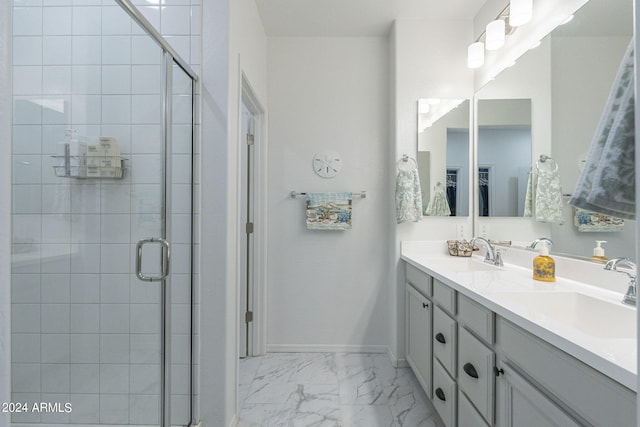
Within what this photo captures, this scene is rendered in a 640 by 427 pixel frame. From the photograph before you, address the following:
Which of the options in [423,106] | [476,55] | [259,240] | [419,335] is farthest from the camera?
[259,240]

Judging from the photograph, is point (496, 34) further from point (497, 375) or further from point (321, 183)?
point (497, 375)

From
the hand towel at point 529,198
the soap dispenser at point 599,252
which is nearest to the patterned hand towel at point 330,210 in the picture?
the hand towel at point 529,198

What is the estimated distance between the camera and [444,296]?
166 centimetres

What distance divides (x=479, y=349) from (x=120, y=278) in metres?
1.43

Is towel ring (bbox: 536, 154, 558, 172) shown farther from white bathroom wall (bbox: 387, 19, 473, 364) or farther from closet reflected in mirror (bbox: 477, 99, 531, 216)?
white bathroom wall (bbox: 387, 19, 473, 364)

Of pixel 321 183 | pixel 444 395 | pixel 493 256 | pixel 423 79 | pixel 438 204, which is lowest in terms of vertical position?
pixel 444 395

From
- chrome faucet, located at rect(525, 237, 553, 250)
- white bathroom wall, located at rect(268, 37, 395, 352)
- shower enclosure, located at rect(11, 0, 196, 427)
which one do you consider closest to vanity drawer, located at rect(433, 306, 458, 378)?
chrome faucet, located at rect(525, 237, 553, 250)

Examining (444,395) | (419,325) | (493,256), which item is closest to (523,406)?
(444,395)

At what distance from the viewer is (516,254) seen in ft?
6.59

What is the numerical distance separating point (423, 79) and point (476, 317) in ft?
6.14

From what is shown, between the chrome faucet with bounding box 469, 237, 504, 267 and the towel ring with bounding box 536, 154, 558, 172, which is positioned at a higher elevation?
the towel ring with bounding box 536, 154, 558, 172

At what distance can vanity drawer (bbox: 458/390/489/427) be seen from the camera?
50.7 inches

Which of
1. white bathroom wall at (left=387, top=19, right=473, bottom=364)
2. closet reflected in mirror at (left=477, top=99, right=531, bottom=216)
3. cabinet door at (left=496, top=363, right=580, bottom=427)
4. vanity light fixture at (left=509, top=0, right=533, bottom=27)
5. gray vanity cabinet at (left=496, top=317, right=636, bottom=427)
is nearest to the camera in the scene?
gray vanity cabinet at (left=496, top=317, right=636, bottom=427)

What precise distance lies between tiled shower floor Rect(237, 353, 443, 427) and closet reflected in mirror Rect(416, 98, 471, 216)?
1.26 m
